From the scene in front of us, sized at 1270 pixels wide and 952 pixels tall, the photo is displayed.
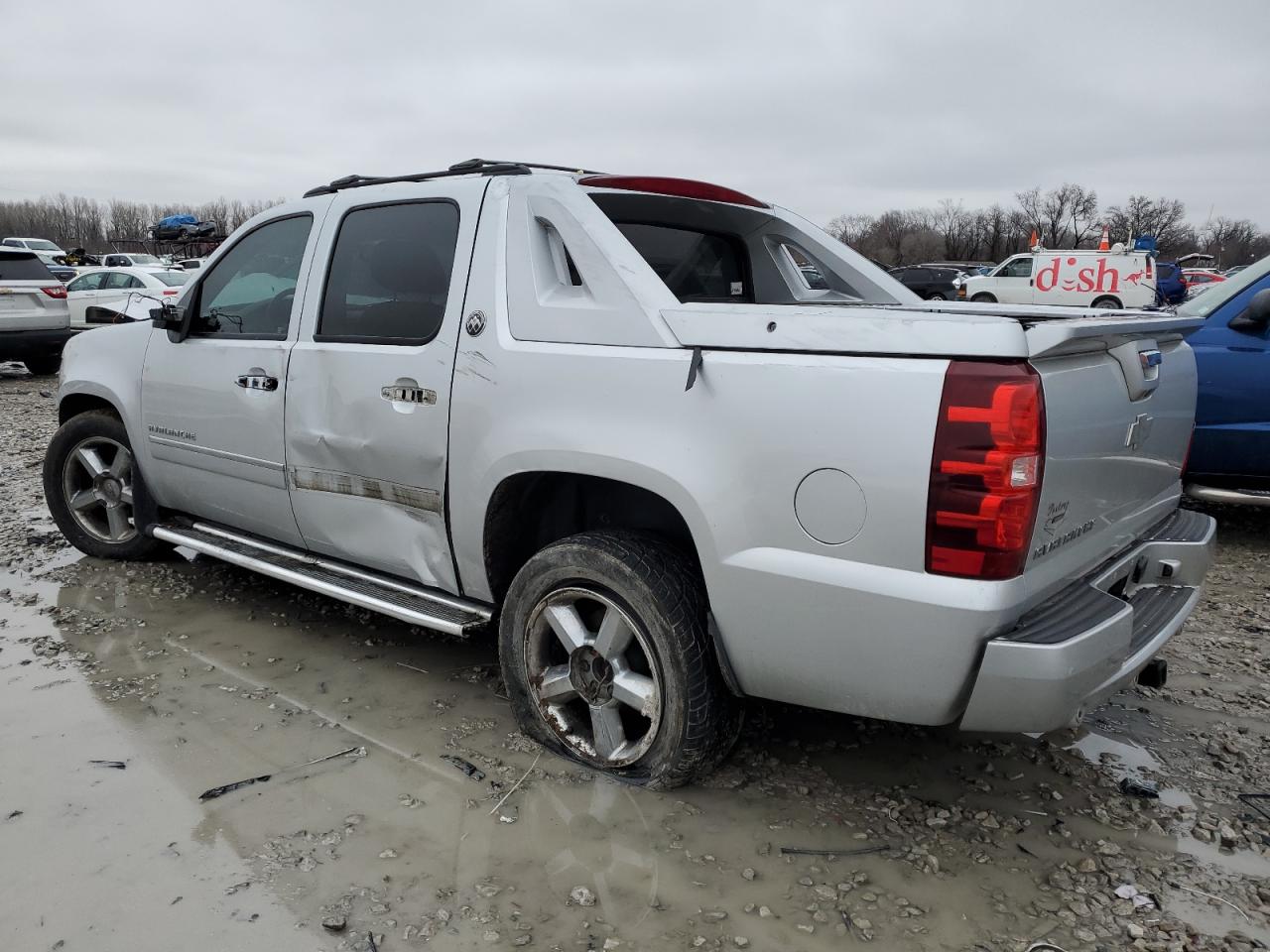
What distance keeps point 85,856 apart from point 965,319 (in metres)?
2.69

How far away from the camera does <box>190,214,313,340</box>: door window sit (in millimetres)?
3887

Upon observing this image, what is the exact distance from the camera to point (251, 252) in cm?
418

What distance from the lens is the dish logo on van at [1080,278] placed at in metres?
22.1

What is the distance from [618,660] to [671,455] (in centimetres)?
69

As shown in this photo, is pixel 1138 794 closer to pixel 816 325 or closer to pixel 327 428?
pixel 816 325

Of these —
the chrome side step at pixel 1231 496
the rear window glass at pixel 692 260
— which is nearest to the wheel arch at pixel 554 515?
the rear window glass at pixel 692 260

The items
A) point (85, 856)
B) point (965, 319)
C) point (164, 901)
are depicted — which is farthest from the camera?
point (85, 856)

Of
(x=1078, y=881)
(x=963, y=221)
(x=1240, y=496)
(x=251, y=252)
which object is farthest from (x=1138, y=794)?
(x=963, y=221)

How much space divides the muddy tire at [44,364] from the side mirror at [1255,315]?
13.4 m

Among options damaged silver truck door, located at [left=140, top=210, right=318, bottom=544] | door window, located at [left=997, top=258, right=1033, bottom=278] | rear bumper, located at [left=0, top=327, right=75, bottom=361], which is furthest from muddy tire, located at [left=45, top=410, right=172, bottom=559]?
door window, located at [left=997, top=258, right=1033, bottom=278]

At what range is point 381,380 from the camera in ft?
10.9

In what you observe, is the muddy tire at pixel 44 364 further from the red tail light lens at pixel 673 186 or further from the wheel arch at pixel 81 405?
the red tail light lens at pixel 673 186

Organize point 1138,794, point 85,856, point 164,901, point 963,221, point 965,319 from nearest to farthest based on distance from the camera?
1. point 965,319
2. point 164,901
3. point 85,856
4. point 1138,794
5. point 963,221

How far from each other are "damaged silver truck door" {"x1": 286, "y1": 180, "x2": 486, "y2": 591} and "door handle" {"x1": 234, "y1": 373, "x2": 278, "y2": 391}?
4.5 inches
